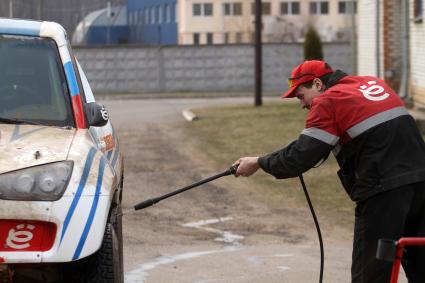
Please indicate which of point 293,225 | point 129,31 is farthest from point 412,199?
point 129,31

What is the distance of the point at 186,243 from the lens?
33.2 feet

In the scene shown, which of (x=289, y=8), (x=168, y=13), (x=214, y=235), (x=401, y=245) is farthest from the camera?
(x=289, y=8)

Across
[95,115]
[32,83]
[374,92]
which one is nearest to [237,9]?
[32,83]

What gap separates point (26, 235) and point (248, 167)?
4.63 feet

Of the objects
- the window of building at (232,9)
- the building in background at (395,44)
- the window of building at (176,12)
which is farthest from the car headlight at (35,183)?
the window of building at (232,9)

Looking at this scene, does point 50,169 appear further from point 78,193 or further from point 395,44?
point 395,44

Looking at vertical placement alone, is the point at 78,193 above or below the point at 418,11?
below

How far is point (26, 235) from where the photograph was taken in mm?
5129

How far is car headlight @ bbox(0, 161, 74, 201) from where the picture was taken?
5090 mm

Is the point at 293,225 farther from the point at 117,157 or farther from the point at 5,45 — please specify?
the point at 5,45

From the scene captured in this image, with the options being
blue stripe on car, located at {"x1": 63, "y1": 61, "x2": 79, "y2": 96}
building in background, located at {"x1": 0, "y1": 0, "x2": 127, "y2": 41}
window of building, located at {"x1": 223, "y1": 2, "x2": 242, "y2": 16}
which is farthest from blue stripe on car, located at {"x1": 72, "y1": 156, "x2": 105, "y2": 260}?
window of building, located at {"x1": 223, "y1": 2, "x2": 242, "y2": 16}

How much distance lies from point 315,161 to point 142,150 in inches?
528

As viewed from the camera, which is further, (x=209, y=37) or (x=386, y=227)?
(x=209, y=37)

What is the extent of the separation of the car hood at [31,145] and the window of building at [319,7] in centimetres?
7500
